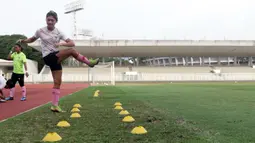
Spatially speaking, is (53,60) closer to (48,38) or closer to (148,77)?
(48,38)

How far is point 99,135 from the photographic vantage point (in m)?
3.43

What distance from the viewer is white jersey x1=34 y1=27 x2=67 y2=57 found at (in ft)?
18.9

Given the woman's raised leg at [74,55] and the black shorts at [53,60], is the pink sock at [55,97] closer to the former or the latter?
the black shorts at [53,60]

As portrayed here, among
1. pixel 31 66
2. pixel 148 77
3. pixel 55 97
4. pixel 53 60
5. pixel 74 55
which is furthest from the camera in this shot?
pixel 31 66

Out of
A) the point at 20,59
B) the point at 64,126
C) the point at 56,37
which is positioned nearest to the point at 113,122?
the point at 64,126

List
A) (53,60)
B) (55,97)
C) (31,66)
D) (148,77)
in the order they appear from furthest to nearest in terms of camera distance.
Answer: (31,66)
(148,77)
(55,97)
(53,60)

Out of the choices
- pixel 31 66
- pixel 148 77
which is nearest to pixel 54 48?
pixel 148 77

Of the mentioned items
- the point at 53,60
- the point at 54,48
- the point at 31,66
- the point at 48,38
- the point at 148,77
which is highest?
the point at 31,66

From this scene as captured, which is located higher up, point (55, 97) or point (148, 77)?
point (55, 97)

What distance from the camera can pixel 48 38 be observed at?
577cm

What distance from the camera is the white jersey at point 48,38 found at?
576 cm

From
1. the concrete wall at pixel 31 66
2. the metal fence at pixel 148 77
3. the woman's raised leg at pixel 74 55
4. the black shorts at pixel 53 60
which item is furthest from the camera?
the concrete wall at pixel 31 66

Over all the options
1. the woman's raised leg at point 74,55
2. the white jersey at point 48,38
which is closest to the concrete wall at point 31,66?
the white jersey at point 48,38

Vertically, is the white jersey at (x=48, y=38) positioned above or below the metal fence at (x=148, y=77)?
above
